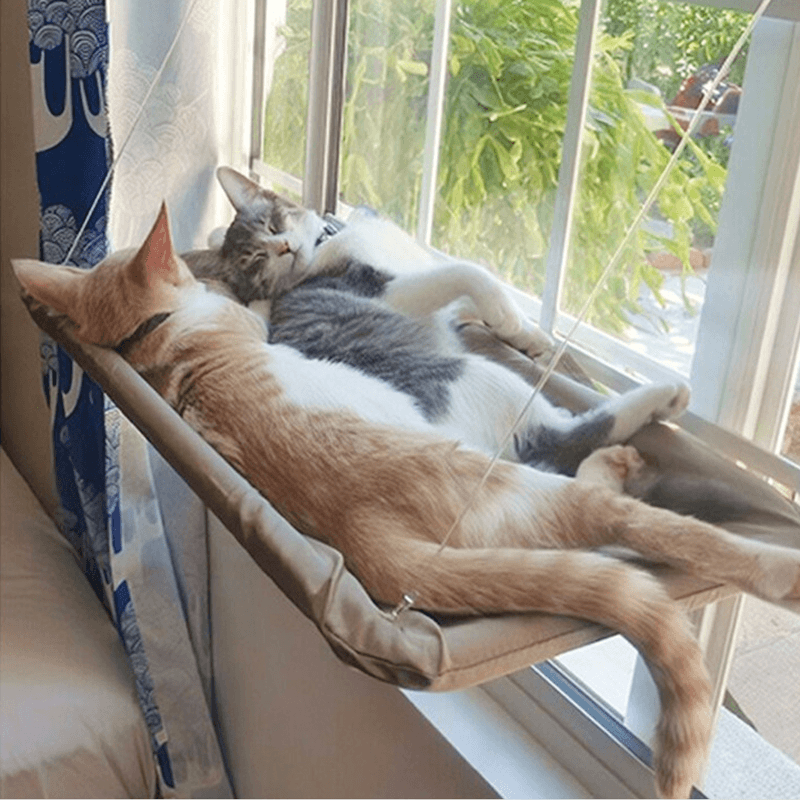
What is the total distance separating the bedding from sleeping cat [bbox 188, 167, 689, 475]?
29.2 inches

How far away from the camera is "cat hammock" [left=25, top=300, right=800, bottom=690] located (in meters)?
0.59

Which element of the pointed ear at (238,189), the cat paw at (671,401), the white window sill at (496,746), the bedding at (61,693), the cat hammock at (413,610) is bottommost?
the bedding at (61,693)

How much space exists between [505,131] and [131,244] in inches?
24.1

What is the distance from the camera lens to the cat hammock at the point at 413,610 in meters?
0.59

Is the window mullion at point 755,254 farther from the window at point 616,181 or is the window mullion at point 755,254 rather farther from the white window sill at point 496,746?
the white window sill at point 496,746

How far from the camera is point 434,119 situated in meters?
1.38

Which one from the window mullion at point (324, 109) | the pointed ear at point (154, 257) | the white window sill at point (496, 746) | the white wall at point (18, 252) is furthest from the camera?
the white wall at point (18, 252)

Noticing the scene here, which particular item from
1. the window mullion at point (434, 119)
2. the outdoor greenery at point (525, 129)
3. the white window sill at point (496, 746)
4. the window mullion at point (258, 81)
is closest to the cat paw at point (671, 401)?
the outdoor greenery at point (525, 129)

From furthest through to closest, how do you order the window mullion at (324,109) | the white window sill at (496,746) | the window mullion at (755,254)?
the window mullion at (324,109) < the white window sill at (496,746) < the window mullion at (755,254)

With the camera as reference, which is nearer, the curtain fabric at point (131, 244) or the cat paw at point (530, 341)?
the cat paw at point (530, 341)

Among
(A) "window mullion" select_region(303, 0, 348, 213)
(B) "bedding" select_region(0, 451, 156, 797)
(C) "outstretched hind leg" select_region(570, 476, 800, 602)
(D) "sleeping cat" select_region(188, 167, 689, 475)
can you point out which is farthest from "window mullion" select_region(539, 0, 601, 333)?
(B) "bedding" select_region(0, 451, 156, 797)

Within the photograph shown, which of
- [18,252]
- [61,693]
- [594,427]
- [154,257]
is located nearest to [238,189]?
[154,257]

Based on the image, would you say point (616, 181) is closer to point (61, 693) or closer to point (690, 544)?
A: point (690, 544)

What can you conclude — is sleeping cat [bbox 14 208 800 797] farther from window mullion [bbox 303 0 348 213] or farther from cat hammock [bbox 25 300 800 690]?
window mullion [bbox 303 0 348 213]
